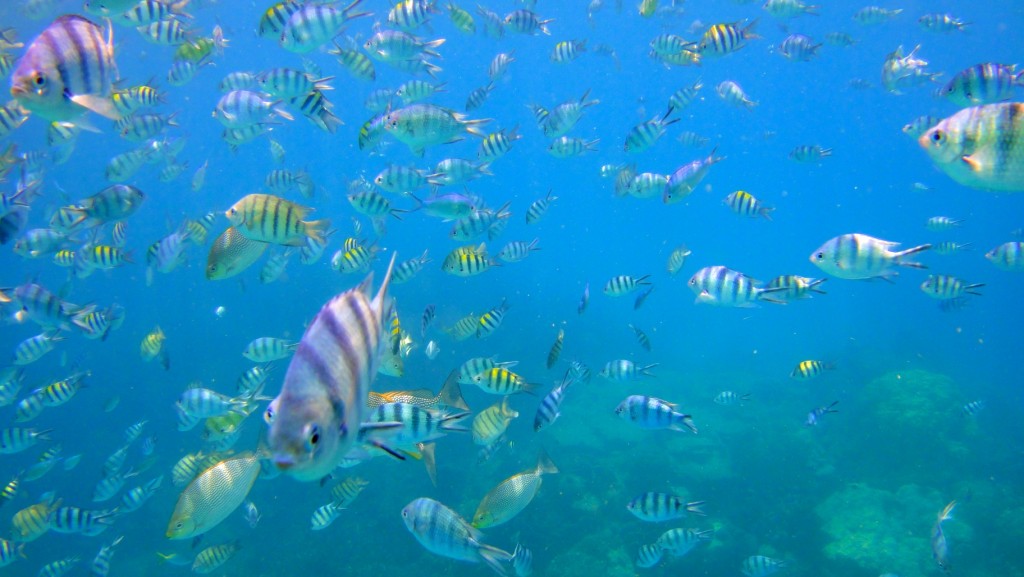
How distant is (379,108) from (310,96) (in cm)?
392

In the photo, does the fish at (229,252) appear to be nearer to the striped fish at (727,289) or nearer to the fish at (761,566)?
the striped fish at (727,289)

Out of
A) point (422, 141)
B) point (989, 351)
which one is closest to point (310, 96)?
point (422, 141)

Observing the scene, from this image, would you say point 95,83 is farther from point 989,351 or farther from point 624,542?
point 989,351

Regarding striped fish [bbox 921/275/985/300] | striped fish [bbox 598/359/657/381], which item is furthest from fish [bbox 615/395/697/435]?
striped fish [bbox 921/275/985/300]

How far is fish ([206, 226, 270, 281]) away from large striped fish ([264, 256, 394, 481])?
9.08ft

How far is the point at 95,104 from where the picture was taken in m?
2.73

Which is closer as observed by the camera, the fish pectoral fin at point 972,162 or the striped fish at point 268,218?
the fish pectoral fin at point 972,162

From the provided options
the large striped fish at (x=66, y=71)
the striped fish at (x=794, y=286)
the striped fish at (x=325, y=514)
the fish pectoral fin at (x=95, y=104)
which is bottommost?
the striped fish at (x=325, y=514)

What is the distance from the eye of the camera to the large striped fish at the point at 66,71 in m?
2.65

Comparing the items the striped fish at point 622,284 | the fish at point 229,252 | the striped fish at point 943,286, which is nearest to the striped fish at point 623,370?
the striped fish at point 622,284

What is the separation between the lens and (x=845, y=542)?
30.9 feet

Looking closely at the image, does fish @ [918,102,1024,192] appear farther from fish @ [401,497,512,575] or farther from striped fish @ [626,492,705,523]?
fish @ [401,497,512,575]

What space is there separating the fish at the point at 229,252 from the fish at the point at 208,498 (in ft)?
4.90

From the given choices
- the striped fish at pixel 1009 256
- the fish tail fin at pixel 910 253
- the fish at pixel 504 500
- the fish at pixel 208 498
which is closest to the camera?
the fish tail fin at pixel 910 253
